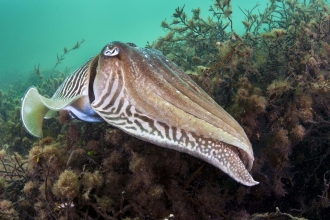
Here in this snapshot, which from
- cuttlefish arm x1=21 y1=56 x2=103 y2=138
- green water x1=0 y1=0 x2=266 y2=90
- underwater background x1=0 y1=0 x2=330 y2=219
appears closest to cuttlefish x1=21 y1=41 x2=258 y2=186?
cuttlefish arm x1=21 y1=56 x2=103 y2=138

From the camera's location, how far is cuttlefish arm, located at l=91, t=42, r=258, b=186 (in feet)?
7.05

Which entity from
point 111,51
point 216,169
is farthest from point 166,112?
point 216,169

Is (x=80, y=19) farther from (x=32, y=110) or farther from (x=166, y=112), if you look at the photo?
(x=166, y=112)

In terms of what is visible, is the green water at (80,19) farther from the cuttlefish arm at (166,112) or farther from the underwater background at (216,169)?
the cuttlefish arm at (166,112)

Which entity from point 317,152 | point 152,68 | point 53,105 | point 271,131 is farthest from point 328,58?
point 53,105

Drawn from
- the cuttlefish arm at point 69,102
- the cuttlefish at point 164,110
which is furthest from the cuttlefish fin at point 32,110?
the cuttlefish at point 164,110

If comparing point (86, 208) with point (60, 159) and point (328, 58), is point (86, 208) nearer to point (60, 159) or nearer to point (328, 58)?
point (60, 159)

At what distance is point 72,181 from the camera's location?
2531 mm

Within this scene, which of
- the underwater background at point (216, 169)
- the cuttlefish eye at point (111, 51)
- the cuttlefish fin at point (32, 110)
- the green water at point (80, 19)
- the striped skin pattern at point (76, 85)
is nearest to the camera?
the cuttlefish eye at point (111, 51)

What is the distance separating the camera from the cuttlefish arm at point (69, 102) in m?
2.77

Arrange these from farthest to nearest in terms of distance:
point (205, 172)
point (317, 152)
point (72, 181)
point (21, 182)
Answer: point (317, 152), point (21, 182), point (205, 172), point (72, 181)

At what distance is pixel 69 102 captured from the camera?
2.68 m

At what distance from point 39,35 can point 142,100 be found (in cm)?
15909

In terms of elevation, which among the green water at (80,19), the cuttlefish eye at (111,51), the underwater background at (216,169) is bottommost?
the underwater background at (216,169)
